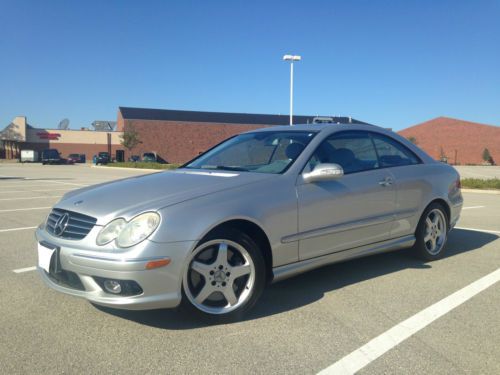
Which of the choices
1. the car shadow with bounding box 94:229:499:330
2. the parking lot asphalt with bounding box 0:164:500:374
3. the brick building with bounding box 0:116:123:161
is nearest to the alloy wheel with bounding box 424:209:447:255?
the car shadow with bounding box 94:229:499:330

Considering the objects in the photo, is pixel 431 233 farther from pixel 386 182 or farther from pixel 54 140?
pixel 54 140

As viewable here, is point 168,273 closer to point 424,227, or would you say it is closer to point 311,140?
point 311,140

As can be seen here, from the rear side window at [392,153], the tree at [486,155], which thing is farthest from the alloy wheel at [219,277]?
the tree at [486,155]

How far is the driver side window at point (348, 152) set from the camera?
4.29 meters

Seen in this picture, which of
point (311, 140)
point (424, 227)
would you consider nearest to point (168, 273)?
point (311, 140)

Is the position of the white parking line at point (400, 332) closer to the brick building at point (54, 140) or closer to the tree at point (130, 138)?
the tree at point (130, 138)

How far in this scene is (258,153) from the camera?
455cm

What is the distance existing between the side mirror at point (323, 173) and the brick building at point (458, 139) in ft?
188

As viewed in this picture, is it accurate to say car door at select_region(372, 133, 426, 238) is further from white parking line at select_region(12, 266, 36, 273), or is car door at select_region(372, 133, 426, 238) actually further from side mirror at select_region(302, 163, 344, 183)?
white parking line at select_region(12, 266, 36, 273)

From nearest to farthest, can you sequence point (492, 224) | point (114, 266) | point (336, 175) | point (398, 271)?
point (114, 266) < point (336, 175) < point (398, 271) < point (492, 224)

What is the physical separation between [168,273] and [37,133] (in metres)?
65.2

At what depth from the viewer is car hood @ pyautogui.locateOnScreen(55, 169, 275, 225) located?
3248 mm

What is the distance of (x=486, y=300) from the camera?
13.0ft

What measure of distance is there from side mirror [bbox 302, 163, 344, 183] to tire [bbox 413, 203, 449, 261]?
5.90 ft
